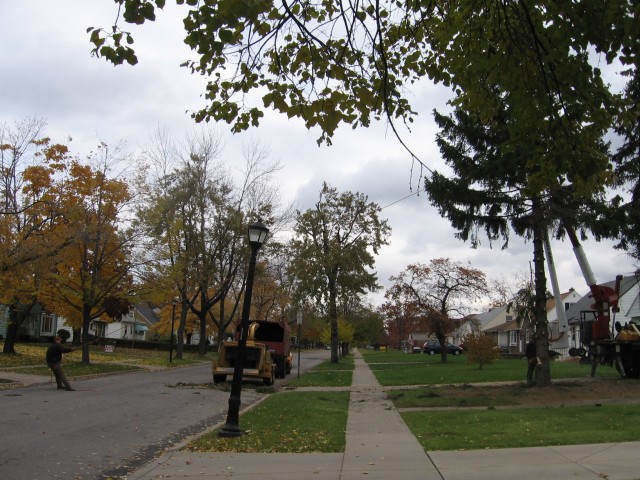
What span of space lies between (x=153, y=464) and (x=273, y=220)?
31471mm

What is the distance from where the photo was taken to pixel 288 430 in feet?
33.1

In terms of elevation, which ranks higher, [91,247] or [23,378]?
[91,247]

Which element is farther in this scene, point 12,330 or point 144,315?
point 144,315

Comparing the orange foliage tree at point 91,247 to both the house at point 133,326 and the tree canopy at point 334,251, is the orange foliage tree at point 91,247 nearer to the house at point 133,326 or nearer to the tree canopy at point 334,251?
the tree canopy at point 334,251

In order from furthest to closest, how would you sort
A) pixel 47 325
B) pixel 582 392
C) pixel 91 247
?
1. pixel 47 325
2. pixel 91 247
3. pixel 582 392

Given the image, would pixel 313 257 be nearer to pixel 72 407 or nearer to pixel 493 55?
pixel 72 407

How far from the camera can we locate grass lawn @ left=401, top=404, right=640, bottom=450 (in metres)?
8.30

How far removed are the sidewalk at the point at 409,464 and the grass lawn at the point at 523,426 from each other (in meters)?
0.46

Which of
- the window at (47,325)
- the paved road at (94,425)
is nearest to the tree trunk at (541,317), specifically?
the paved road at (94,425)

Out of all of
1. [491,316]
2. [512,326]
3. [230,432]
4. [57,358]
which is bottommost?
[230,432]

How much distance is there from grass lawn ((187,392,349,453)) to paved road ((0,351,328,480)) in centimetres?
84

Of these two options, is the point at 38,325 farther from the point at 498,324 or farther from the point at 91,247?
the point at 498,324

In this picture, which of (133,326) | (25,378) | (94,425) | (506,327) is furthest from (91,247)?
(506,327)

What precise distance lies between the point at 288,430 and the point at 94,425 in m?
3.73
